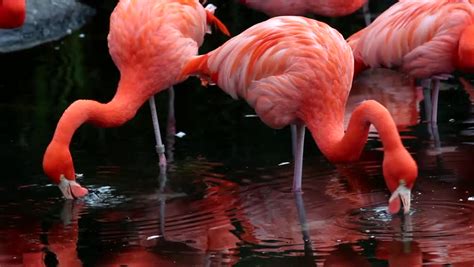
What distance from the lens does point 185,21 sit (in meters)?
7.27

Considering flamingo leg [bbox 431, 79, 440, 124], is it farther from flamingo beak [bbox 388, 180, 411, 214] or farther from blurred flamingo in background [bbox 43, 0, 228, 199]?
flamingo beak [bbox 388, 180, 411, 214]

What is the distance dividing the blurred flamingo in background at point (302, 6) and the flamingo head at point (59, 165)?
339 centimetres

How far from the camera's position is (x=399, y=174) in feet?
18.0

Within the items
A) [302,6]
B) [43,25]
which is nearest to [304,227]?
[302,6]

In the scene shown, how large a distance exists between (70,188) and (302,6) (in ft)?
11.7

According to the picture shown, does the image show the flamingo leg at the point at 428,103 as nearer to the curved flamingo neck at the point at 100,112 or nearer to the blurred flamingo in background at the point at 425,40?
the blurred flamingo in background at the point at 425,40

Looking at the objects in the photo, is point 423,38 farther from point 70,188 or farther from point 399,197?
point 70,188

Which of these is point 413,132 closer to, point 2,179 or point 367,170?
point 367,170

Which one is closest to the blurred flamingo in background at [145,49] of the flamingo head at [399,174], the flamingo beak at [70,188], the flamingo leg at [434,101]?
the flamingo beak at [70,188]

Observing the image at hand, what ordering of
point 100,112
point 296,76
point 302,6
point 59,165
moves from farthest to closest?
point 302,6, point 100,112, point 296,76, point 59,165

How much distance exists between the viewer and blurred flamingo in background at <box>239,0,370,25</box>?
9.15 m

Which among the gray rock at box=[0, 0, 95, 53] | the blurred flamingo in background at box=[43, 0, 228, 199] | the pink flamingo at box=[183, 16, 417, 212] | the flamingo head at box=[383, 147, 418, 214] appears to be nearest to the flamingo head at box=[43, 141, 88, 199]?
the blurred flamingo in background at box=[43, 0, 228, 199]

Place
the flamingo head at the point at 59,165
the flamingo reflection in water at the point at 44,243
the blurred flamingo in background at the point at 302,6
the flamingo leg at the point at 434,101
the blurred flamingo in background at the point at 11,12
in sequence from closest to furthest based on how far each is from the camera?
the flamingo reflection in water at the point at 44,243, the flamingo head at the point at 59,165, the blurred flamingo in background at the point at 11,12, the flamingo leg at the point at 434,101, the blurred flamingo in background at the point at 302,6

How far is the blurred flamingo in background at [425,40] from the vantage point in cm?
764
